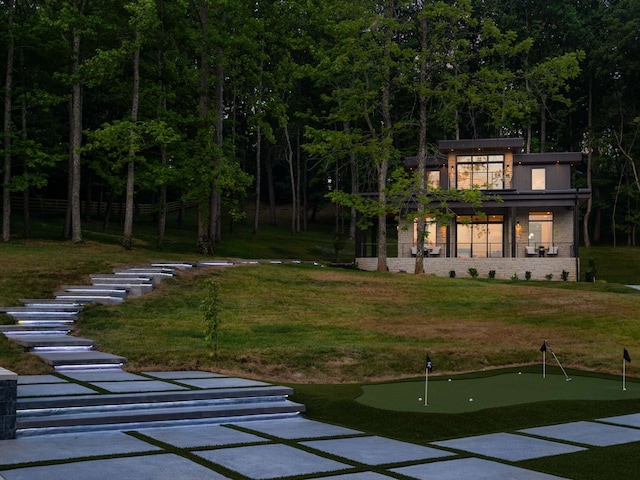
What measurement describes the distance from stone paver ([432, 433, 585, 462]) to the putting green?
1.41 m

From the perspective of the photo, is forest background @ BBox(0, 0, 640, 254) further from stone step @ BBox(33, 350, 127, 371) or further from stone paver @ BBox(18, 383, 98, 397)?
stone paver @ BBox(18, 383, 98, 397)

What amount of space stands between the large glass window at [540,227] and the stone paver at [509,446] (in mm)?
36334

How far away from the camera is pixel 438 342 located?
1816cm

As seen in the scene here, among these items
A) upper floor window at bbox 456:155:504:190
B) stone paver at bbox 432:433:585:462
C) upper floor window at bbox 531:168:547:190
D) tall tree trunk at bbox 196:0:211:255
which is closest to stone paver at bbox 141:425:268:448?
stone paver at bbox 432:433:585:462

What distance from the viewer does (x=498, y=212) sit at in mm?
43969

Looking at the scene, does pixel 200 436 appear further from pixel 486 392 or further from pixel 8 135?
pixel 8 135

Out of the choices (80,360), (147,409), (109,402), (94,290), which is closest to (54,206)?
(94,290)

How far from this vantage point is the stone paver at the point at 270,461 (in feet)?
22.6

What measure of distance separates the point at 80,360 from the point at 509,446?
757 cm

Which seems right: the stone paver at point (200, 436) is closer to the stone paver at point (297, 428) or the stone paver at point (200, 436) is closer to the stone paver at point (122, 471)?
the stone paver at point (297, 428)

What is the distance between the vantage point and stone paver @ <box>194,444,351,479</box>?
22.6ft

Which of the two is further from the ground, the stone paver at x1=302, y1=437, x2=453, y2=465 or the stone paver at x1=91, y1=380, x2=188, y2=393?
the stone paver at x1=91, y1=380, x2=188, y2=393

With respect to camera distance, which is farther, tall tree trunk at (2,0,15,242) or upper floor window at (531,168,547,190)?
upper floor window at (531,168,547,190)

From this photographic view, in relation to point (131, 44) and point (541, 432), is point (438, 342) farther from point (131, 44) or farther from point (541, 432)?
point (131, 44)
